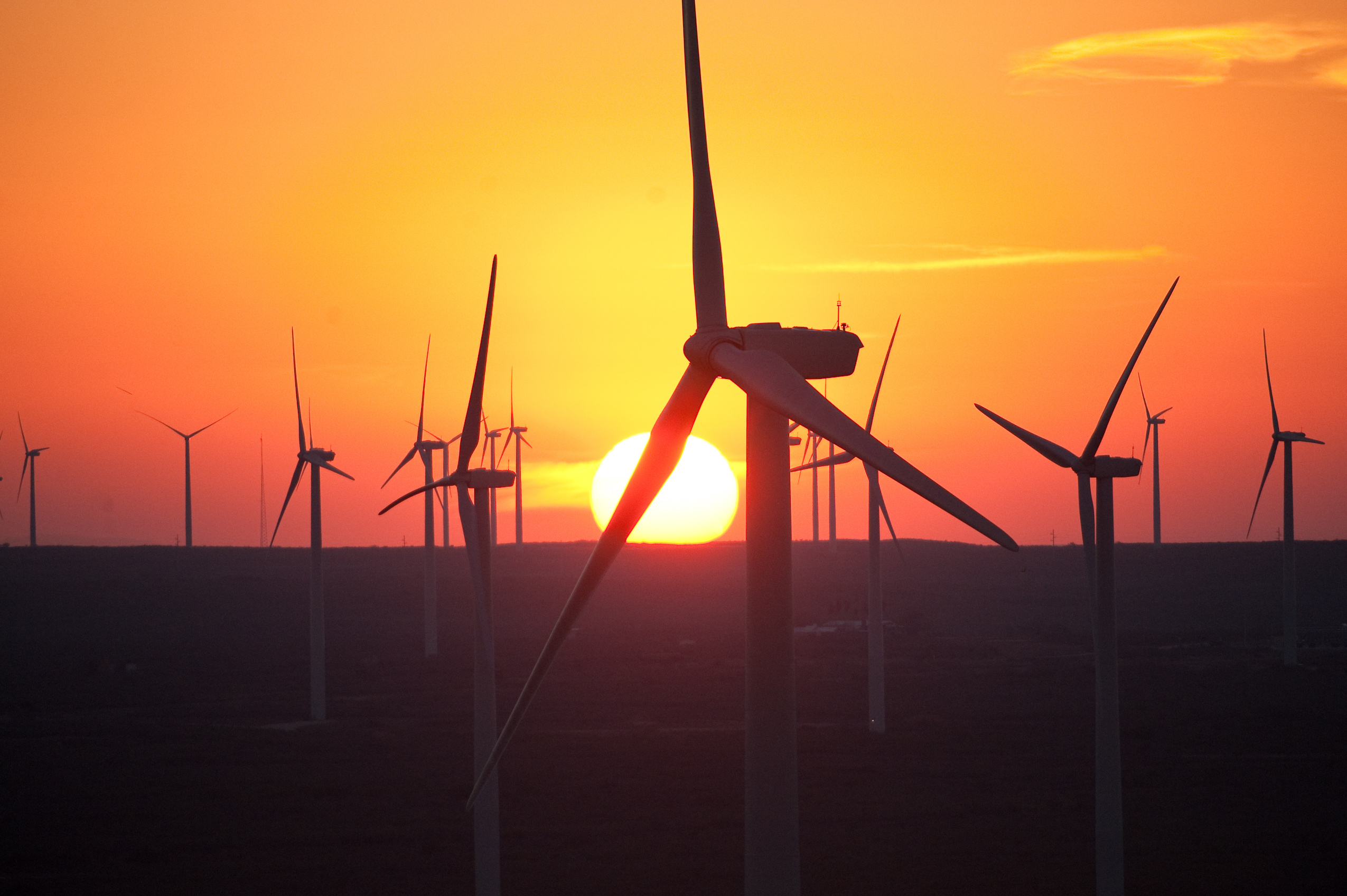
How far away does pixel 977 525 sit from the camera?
1455 cm

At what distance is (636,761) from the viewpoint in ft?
184

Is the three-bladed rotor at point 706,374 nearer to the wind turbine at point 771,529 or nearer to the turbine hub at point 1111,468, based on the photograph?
the wind turbine at point 771,529

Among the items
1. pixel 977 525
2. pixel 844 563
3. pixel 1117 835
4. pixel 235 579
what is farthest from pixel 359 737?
pixel 844 563

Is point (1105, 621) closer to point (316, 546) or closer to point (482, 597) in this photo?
point (482, 597)

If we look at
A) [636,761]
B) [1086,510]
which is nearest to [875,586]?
[636,761]

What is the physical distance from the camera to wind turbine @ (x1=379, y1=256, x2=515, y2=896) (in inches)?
1127

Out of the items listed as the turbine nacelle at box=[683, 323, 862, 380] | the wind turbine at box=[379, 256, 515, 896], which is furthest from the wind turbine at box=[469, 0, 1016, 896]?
the wind turbine at box=[379, 256, 515, 896]

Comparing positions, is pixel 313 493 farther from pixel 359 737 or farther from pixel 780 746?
pixel 780 746

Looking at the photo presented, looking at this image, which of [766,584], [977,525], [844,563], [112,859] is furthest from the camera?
[844,563]

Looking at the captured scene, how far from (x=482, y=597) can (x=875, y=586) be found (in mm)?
31658

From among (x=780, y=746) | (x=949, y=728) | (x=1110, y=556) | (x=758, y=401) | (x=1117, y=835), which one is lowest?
(x=949, y=728)

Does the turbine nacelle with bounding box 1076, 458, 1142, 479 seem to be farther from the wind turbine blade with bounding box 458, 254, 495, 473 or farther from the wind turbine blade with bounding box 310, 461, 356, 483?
the wind turbine blade with bounding box 310, 461, 356, 483

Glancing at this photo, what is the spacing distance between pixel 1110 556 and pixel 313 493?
47.2m

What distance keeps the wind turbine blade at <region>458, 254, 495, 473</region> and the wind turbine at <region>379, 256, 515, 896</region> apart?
0.06 feet
